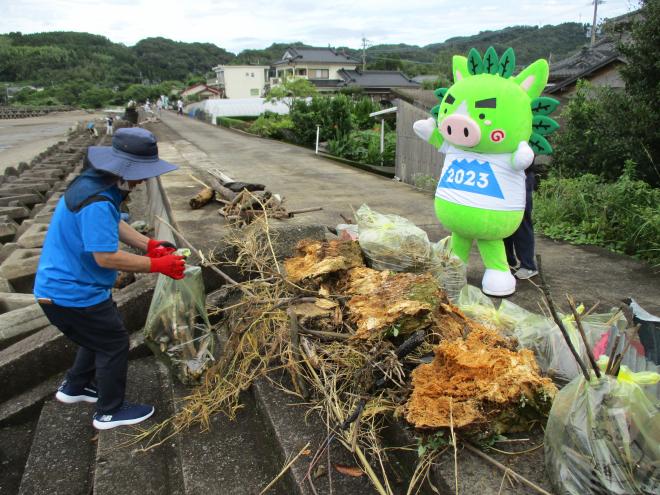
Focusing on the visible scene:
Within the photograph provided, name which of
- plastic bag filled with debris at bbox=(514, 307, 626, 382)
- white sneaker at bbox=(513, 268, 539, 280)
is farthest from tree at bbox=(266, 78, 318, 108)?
plastic bag filled with debris at bbox=(514, 307, 626, 382)

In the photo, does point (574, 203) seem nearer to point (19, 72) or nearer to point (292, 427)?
point (292, 427)

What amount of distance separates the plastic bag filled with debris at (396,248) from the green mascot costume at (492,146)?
571 mm

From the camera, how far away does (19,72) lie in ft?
339

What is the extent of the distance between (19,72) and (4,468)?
420 feet

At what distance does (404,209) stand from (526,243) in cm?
260

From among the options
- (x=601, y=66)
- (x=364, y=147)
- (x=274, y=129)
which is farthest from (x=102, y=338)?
(x=274, y=129)

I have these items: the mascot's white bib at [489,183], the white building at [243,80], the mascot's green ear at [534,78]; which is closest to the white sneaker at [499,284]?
the mascot's white bib at [489,183]

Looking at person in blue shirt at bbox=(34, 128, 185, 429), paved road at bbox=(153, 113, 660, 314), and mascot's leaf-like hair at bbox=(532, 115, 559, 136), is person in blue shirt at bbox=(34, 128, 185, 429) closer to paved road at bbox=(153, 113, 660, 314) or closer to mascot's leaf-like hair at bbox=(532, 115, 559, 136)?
paved road at bbox=(153, 113, 660, 314)

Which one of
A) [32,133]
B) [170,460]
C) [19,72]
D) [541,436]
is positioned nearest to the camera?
[541,436]

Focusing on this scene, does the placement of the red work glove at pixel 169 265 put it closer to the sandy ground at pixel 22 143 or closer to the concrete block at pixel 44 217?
the concrete block at pixel 44 217

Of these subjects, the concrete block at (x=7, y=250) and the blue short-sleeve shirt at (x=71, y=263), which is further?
the concrete block at (x=7, y=250)

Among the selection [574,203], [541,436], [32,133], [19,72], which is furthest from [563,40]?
[19,72]

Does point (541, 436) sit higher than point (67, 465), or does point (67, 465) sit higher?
point (541, 436)

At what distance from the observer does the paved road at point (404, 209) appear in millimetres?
4008
